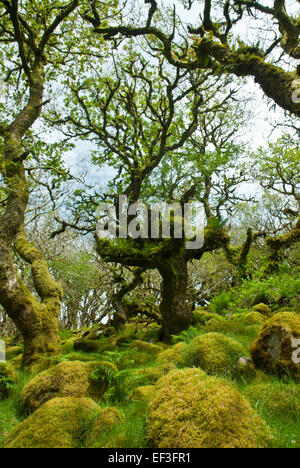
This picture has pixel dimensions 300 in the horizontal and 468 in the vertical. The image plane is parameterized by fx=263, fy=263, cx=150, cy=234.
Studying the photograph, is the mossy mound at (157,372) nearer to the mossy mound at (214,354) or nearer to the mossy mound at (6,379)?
the mossy mound at (214,354)

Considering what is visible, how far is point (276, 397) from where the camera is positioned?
2.69 metres

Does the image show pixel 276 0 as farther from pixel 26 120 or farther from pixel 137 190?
pixel 26 120

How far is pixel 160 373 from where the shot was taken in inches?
160

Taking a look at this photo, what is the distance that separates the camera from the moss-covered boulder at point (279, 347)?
10.3 ft

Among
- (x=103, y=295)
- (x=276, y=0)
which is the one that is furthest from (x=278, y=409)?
(x=103, y=295)

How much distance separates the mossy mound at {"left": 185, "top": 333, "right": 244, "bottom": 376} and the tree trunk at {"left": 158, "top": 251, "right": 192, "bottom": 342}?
299 cm

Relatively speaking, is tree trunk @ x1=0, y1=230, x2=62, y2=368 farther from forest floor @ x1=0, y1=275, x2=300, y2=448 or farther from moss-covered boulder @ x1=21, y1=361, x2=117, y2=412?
moss-covered boulder @ x1=21, y1=361, x2=117, y2=412

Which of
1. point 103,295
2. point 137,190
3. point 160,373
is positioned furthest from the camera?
point 103,295

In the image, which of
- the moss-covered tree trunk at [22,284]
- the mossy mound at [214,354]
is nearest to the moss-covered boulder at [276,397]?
A: the mossy mound at [214,354]

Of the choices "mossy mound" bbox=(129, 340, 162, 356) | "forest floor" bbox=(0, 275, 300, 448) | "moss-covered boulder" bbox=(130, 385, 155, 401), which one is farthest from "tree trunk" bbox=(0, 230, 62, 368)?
"moss-covered boulder" bbox=(130, 385, 155, 401)

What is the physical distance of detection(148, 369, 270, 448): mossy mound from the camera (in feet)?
6.46

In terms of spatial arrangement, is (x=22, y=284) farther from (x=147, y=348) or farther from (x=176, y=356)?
(x=176, y=356)

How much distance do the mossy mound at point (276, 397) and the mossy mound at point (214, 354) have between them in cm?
60

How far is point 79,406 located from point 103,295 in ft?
65.4
